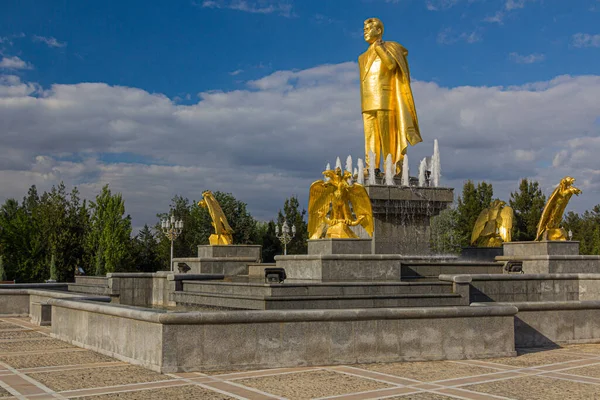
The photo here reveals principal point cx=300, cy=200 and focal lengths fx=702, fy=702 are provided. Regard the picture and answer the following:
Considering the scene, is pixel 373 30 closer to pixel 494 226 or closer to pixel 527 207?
pixel 494 226

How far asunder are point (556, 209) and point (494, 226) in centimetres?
341

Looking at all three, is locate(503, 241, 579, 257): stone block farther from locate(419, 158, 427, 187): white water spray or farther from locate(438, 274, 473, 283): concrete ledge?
locate(438, 274, 473, 283): concrete ledge

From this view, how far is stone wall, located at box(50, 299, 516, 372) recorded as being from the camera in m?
8.85

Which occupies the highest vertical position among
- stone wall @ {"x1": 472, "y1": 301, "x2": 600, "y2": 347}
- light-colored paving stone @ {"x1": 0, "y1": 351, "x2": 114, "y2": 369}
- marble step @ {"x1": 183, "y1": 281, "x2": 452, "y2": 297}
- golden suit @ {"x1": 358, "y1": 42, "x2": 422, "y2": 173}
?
golden suit @ {"x1": 358, "y1": 42, "x2": 422, "y2": 173}

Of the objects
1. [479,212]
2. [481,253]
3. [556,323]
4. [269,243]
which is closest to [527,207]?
[479,212]

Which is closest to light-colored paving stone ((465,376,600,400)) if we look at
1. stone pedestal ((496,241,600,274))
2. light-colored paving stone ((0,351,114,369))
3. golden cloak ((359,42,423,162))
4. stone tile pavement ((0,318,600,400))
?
stone tile pavement ((0,318,600,400))

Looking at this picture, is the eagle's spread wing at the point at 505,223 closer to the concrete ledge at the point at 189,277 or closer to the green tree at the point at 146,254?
the concrete ledge at the point at 189,277

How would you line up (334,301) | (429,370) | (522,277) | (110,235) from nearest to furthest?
(429,370)
(334,301)
(522,277)
(110,235)

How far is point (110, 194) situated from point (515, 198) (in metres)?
26.3

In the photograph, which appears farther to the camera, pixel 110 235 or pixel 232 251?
pixel 110 235

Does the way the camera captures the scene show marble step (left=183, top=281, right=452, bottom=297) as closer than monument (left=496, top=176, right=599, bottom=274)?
Yes

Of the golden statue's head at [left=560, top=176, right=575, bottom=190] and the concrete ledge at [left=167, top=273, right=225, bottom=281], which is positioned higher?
the golden statue's head at [left=560, top=176, right=575, bottom=190]

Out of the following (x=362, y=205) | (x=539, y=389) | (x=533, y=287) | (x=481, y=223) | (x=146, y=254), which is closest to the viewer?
(x=539, y=389)

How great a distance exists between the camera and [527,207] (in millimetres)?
46344
